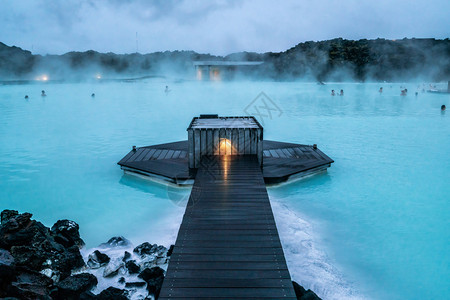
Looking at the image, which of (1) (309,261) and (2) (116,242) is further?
(2) (116,242)

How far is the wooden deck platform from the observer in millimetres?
10633

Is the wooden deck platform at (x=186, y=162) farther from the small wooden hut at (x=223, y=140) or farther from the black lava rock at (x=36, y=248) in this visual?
the black lava rock at (x=36, y=248)

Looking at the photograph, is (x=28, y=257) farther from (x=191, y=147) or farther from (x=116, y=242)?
(x=191, y=147)

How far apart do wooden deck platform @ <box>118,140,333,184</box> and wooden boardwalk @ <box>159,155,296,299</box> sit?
2.62 metres

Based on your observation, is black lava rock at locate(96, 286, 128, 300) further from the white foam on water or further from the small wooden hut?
the small wooden hut

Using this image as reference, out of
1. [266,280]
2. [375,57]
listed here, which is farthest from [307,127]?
[375,57]

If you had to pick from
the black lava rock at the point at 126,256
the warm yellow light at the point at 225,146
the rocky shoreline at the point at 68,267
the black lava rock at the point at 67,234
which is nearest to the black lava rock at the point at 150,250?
the rocky shoreline at the point at 68,267

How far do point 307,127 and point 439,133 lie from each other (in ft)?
28.5

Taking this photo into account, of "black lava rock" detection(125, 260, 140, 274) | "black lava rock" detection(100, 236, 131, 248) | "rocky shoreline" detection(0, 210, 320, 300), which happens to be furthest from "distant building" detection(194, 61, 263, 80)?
"black lava rock" detection(125, 260, 140, 274)

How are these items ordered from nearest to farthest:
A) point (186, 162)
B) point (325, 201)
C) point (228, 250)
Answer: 1. point (228, 250)
2. point (325, 201)
3. point (186, 162)

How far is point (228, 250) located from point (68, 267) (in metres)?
3.57

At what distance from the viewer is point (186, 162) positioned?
38.6ft

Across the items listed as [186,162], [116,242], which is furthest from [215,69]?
[116,242]

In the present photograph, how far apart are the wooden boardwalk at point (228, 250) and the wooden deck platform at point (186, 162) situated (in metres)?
2.62
